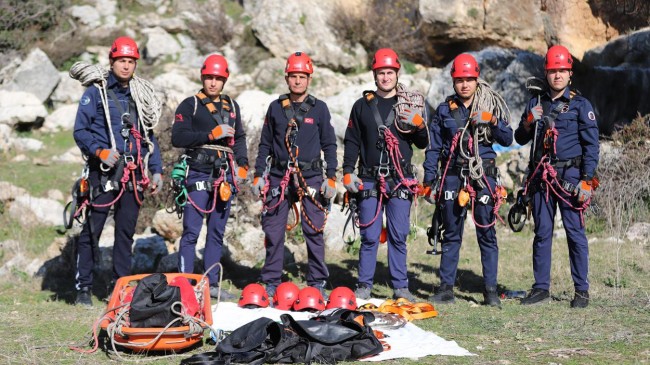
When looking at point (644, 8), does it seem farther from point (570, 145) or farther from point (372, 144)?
point (372, 144)

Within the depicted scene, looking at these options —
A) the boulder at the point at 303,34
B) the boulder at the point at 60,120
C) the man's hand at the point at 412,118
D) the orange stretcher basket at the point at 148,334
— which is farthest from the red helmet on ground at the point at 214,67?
the boulder at the point at 303,34

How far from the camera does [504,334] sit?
245 inches

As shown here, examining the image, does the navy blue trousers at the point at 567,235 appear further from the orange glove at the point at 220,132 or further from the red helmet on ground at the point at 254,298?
the orange glove at the point at 220,132

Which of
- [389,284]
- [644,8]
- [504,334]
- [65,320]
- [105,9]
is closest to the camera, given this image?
[504,334]

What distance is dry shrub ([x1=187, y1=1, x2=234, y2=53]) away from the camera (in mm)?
18469

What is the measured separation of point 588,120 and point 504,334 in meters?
2.28

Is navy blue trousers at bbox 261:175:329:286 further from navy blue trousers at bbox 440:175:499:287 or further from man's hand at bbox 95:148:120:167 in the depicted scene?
man's hand at bbox 95:148:120:167

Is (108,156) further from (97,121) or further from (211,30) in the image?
(211,30)

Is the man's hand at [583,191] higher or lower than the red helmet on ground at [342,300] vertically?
higher

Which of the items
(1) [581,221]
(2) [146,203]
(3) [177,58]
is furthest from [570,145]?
(3) [177,58]

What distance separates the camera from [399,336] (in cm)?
614

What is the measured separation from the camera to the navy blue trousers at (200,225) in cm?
756

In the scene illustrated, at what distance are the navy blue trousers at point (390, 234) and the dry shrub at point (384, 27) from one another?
10.5m

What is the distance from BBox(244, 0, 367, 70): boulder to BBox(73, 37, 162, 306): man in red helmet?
1027cm
